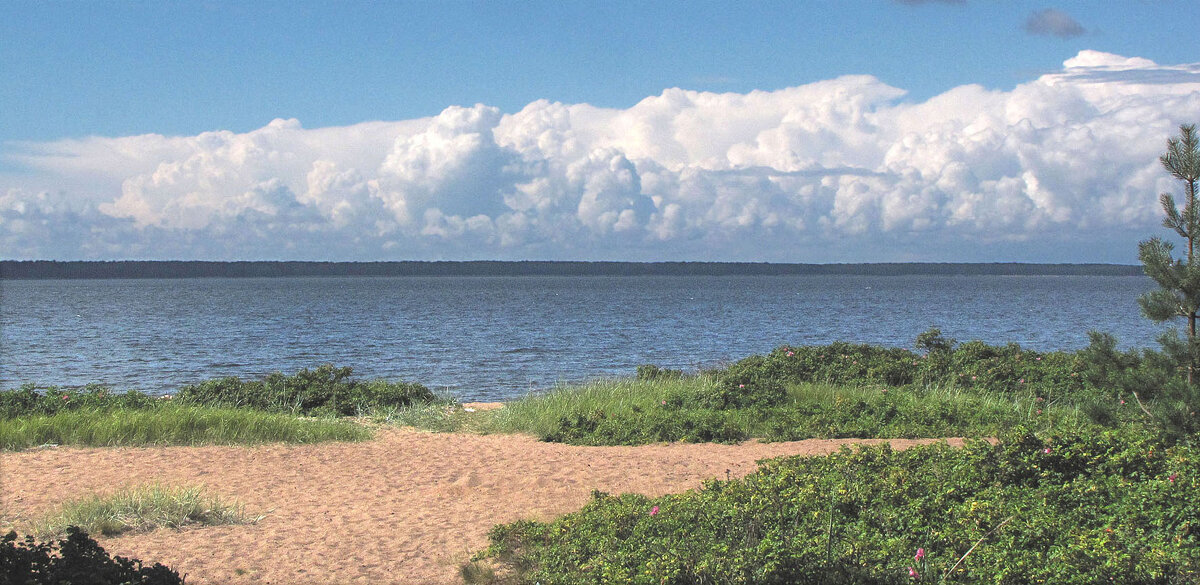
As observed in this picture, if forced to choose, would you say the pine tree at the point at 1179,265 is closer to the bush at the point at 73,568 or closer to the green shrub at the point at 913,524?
the green shrub at the point at 913,524

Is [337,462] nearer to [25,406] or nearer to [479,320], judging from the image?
[25,406]

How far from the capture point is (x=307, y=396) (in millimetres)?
15023

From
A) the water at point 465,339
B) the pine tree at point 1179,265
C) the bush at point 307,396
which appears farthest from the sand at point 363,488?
the water at point 465,339

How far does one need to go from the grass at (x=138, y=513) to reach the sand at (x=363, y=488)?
0.47ft

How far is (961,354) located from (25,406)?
14.8 meters

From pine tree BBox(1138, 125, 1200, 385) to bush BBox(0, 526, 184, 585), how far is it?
715 cm

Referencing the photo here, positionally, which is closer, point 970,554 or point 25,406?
point 970,554

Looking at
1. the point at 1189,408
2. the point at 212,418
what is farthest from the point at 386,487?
the point at 1189,408

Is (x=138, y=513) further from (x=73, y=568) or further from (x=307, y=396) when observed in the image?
(x=307, y=396)

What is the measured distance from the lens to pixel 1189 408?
679 cm

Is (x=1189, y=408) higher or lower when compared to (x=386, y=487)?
higher

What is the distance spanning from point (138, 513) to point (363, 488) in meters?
2.05

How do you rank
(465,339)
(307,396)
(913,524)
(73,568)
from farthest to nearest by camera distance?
(465,339)
(307,396)
(913,524)
(73,568)

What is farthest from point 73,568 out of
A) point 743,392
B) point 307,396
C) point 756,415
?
point 307,396
